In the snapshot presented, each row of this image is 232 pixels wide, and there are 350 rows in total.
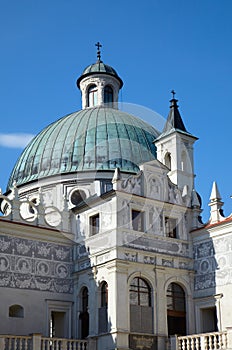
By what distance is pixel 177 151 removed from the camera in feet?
116

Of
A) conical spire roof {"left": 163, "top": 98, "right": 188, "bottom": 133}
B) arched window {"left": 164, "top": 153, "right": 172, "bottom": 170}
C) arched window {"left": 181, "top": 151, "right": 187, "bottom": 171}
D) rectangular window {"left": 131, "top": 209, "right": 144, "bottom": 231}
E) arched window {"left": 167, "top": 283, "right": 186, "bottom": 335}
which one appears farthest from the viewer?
conical spire roof {"left": 163, "top": 98, "right": 188, "bottom": 133}

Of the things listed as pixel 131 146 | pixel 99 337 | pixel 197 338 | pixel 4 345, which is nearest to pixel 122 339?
pixel 99 337

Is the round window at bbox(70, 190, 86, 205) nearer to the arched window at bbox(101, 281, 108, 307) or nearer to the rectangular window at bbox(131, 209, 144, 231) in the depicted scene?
the rectangular window at bbox(131, 209, 144, 231)

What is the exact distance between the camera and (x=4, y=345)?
86.9ft

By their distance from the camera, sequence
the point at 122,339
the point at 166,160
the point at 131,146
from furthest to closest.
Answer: the point at 131,146, the point at 166,160, the point at 122,339

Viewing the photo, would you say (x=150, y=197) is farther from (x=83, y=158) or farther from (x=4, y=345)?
(x=4, y=345)

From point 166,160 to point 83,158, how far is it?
510 centimetres

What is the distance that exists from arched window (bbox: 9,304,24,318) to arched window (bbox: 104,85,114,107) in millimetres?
18806

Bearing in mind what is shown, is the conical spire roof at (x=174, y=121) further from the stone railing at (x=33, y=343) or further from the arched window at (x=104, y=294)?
the stone railing at (x=33, y=343)

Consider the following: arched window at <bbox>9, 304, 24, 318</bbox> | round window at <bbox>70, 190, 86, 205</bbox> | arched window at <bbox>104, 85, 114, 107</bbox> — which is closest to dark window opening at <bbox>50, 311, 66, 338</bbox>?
arched window at <bbox>9, 304, 24, 318</bbox>

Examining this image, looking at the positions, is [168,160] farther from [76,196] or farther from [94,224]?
[94,224]

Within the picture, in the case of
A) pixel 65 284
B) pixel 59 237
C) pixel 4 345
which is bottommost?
pixel 4 345

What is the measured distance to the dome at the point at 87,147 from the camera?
125 feet

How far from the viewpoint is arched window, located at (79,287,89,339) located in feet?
101
